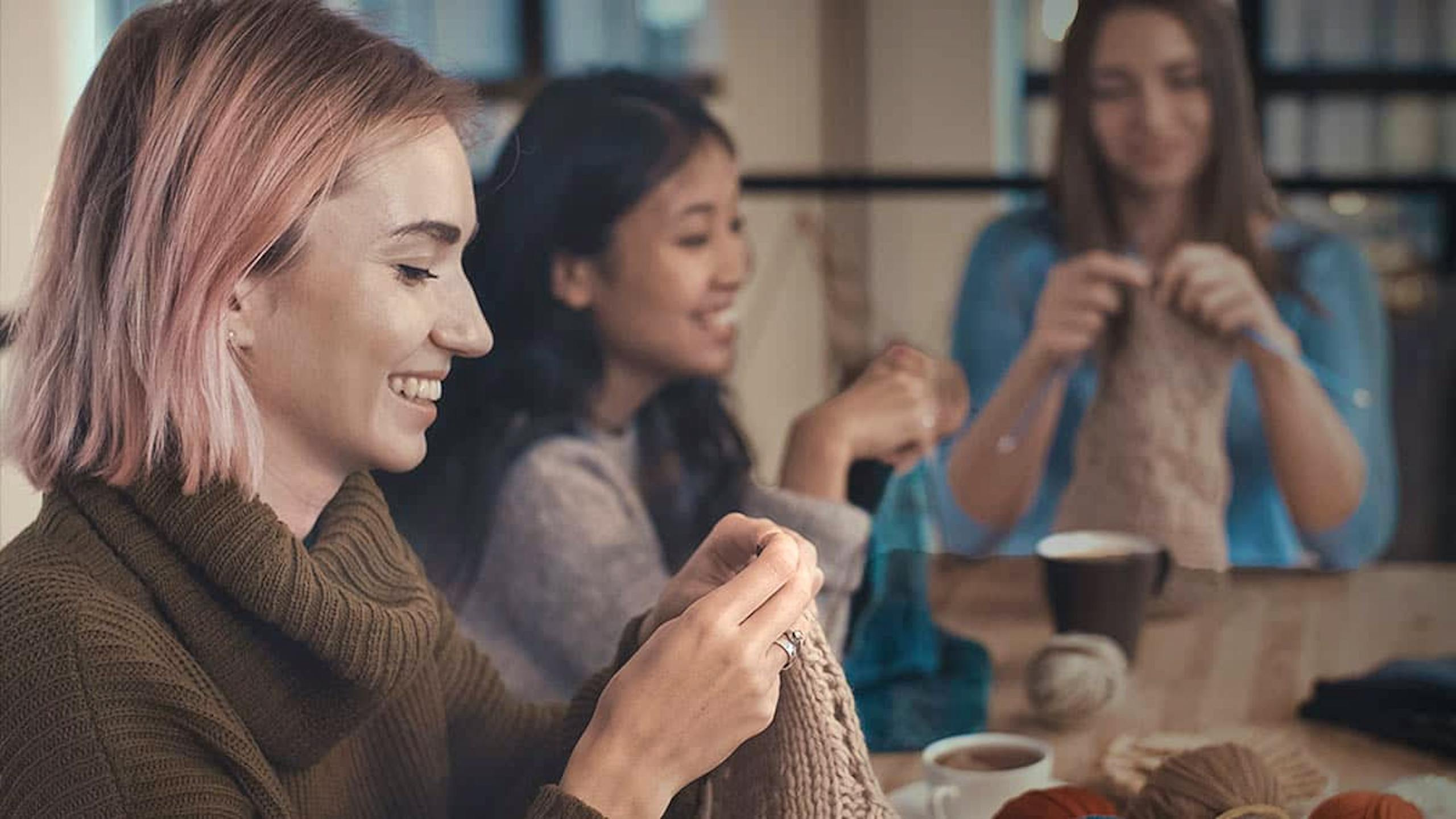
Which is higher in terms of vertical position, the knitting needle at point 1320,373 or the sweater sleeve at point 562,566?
the knitting needle at point 1320,373

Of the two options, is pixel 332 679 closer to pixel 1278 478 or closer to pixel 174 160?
pixel 174 160

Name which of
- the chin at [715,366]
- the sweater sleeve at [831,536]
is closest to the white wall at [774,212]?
the chin at [715,366]

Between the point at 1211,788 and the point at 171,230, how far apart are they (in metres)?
0.61

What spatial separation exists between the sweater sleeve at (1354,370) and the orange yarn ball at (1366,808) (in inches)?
22.4

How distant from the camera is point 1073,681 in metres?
1.09

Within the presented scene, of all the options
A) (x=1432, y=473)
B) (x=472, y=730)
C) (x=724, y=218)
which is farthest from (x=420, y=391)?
(x=1432, y=473)

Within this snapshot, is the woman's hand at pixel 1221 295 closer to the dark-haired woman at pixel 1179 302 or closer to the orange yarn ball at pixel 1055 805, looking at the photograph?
the dark-haired woman at pixel 1179 302

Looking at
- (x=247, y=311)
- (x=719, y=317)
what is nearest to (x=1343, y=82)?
(x=719, y=317)

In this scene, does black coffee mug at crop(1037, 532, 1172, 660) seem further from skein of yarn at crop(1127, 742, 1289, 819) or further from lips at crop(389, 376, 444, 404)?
lips at crop(389, 376, 444, 404)

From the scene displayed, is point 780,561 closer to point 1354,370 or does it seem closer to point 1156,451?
point 1156,451

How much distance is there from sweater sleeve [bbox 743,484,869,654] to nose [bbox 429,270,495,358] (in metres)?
0.35

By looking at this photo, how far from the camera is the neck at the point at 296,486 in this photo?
2.35 ft

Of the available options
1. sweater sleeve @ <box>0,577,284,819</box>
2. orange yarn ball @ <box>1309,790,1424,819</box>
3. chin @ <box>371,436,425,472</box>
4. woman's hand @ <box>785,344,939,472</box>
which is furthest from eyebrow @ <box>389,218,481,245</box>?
orange yarn ball @ <box>1309,790,1424,819</box>

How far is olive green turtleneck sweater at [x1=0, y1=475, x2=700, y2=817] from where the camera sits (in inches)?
24.2
